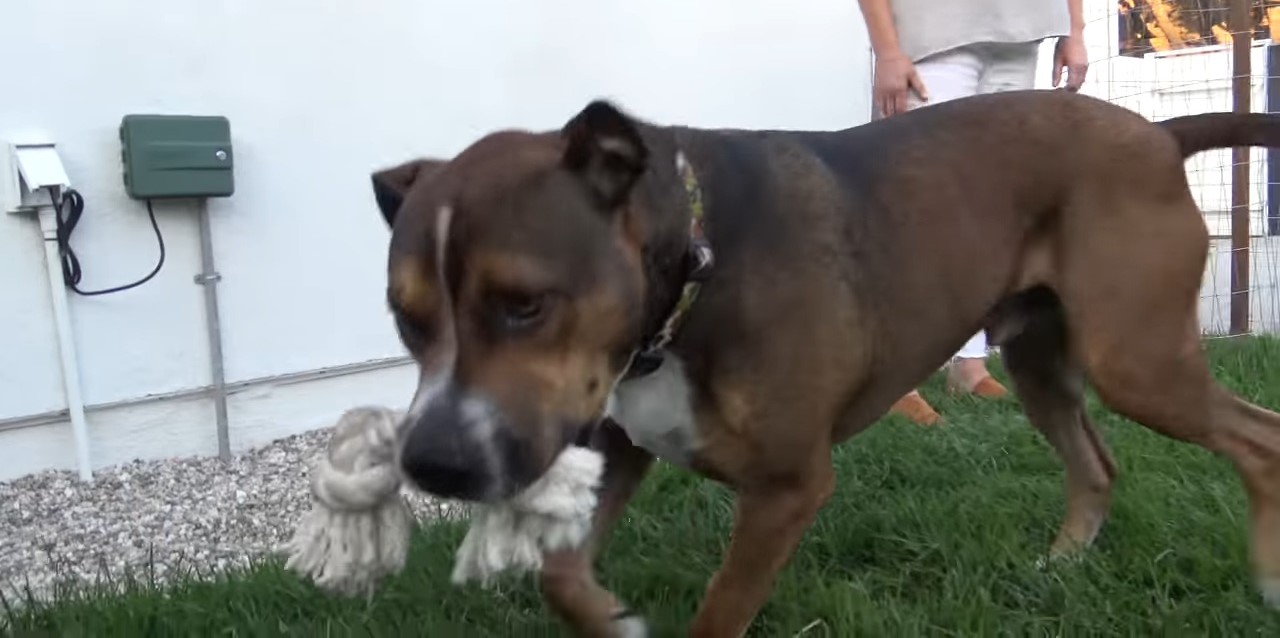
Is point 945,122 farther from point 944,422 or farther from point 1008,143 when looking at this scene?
point 944,422

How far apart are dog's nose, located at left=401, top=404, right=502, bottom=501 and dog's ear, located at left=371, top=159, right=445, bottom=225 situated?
0.69 metres

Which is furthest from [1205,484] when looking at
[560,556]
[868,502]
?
[560,556]

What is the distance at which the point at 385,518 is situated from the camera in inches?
103

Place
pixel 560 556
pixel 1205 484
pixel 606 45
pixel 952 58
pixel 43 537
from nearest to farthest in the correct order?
pixel 560 556 → pixel 1205 484 → pixel 43 537 → pixel 952 58 → pixel 606 45

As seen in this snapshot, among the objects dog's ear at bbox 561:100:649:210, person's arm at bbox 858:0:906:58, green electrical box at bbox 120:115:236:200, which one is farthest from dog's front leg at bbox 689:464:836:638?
green electrical box at bbox 120:115:236:200

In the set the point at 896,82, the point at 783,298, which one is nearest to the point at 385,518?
the point at 783,298

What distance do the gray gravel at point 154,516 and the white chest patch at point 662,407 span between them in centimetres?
124

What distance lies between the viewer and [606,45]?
6.53 m

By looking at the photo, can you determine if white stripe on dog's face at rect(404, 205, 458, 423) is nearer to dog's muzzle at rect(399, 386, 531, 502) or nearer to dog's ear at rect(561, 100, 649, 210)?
dog's muzzle at rect(399, 386, 531, 502)

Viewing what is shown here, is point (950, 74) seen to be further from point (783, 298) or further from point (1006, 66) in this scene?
point (783, 298)

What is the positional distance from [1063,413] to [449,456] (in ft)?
7.60

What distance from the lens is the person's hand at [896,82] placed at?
4.57 meters

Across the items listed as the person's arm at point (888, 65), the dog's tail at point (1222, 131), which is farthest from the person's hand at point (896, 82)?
the dog's tail at point (1222, 131)

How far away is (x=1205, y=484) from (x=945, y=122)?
4.78 feet
